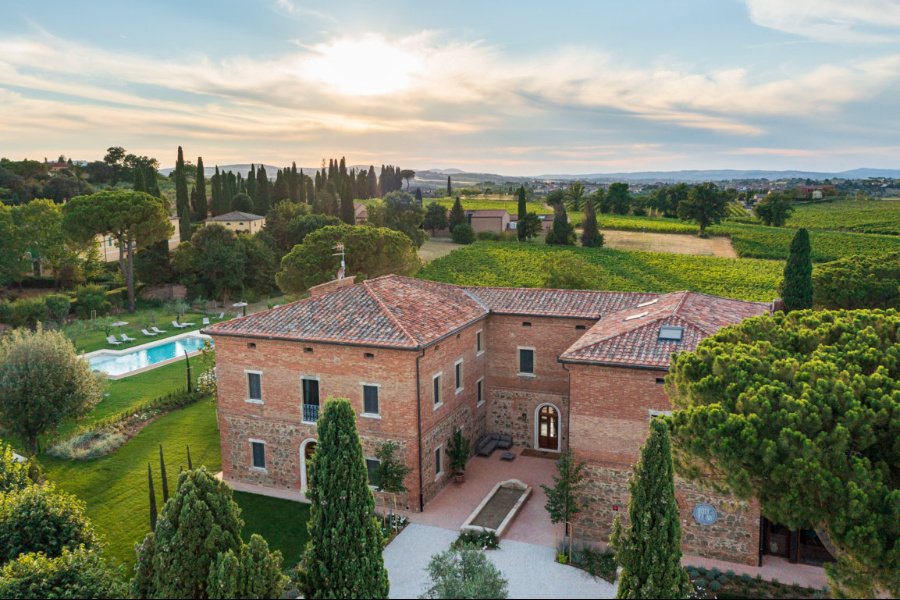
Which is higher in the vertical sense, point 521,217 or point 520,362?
point 521,217

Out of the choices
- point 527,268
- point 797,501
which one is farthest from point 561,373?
point 527,268

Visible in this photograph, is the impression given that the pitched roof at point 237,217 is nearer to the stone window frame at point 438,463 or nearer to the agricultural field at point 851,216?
the stone window frame at point 438,463

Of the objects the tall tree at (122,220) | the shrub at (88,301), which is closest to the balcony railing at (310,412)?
the shrub at (88,301)

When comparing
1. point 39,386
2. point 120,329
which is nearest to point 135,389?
point 39,386

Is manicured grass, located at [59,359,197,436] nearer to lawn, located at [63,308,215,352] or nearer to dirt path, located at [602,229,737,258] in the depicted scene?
lawn, located at [63,308,215,352]

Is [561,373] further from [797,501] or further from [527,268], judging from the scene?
[527,268]

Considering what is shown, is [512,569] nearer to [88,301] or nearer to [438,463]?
[438,463]

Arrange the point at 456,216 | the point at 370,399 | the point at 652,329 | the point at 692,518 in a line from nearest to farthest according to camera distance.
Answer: the point at 692,518
the point at 652,329
the point at 370,399
the point at 456,216

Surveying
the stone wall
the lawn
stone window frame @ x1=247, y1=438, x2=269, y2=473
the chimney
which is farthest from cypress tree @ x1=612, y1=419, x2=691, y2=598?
the lawn
